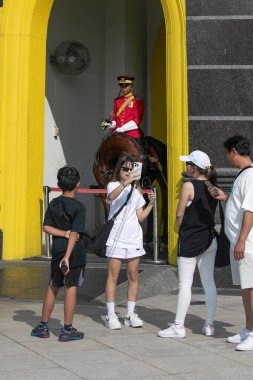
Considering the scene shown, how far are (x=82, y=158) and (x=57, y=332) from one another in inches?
279

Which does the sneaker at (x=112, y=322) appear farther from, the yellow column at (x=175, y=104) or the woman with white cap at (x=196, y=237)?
the yellow column at (x=175, y=104)

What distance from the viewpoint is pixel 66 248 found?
740cm

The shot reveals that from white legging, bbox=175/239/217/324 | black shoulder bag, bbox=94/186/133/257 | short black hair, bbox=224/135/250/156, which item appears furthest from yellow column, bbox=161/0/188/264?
short black hair, bbox=224/135/250/156

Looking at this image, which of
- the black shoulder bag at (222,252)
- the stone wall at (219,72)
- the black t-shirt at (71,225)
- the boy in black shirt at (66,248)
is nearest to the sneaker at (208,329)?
the black shoulder bag at (222,252)

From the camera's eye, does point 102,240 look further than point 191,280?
Yes

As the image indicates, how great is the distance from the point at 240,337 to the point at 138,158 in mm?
5130

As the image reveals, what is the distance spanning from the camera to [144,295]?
9758 millimetres

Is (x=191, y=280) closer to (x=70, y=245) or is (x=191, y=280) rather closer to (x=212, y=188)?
(x=212, y=188)

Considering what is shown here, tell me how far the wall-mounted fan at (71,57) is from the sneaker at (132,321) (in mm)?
6814

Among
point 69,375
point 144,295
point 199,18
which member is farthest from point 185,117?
point 69,375

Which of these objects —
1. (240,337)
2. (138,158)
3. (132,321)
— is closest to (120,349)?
(132,321)

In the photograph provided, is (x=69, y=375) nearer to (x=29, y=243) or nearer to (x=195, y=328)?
(x=195, y=328)

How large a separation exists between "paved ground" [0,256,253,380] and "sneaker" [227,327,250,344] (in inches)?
3.1

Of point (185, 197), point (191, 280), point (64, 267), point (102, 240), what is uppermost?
point (185, 197)
